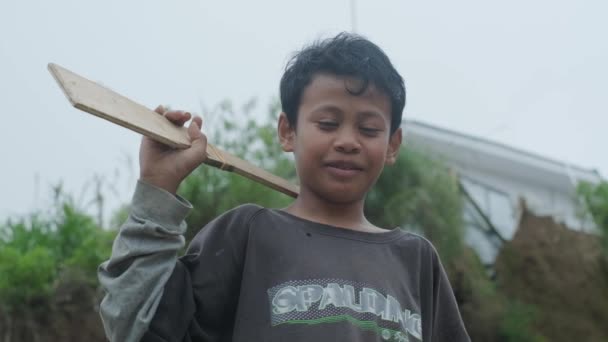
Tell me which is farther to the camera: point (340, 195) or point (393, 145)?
point (393, 145)

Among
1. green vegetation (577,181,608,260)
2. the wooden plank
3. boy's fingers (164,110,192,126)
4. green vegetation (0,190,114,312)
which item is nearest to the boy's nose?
the wooden plank

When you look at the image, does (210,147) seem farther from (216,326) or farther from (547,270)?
(547,270)

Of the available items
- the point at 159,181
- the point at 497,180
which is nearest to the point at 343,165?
the point at 159,181

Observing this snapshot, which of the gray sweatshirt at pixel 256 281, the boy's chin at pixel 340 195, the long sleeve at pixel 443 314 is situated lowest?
the long sleeve at pixel 443 314

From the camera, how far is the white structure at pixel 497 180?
8352 mm

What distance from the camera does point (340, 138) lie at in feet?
5.91

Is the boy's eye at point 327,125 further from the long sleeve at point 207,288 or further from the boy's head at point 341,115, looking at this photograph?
the long sleeve at point 207,288

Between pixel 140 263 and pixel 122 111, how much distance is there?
0.30 m

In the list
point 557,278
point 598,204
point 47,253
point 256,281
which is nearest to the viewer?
point 256,281

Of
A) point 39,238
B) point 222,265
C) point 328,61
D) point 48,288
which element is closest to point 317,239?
point 222,265

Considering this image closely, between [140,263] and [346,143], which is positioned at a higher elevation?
[346,143]

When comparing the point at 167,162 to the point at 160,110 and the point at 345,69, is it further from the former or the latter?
the point at 345,69

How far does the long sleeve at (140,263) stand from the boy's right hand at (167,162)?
0.08 ft

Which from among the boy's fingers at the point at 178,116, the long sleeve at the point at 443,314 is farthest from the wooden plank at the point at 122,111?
the long sleeve at the point at 443,314
